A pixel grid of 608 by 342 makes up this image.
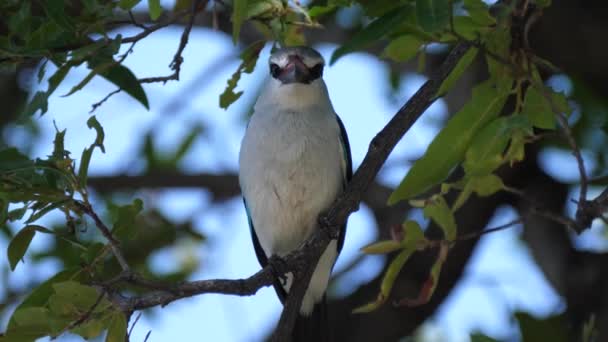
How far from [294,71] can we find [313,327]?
54.5 inches

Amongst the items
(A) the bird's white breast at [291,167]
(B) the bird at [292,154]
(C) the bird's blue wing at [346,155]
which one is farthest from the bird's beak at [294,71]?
(C) the bird's blue wing at [346,155]

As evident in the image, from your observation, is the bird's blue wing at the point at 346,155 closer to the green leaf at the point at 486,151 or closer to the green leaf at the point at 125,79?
the green leaf at the point at 125,79

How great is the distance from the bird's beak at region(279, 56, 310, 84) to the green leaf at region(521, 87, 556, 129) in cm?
160

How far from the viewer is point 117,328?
10.6ft

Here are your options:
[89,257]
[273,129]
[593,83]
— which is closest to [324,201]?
[273,129]

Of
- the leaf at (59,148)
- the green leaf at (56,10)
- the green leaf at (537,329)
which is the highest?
the green leaf at (56,10)

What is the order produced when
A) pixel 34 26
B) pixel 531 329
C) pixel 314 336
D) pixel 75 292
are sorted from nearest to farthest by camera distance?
1. pixel 75 292
2. pixel 34 26
3. pixel 531 329
4. pixel 314 336

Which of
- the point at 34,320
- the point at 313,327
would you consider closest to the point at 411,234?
the point at 34,320

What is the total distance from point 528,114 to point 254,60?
48.8 inches

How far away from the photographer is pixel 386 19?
3158 millimetres

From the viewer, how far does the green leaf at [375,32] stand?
307 cm

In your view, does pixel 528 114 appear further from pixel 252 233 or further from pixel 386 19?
pixel 252 233

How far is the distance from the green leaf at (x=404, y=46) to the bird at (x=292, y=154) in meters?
0.91

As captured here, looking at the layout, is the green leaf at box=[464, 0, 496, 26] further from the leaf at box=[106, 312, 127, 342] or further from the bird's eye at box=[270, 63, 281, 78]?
the bird's eye at box=[270, 63, 281, 78]
